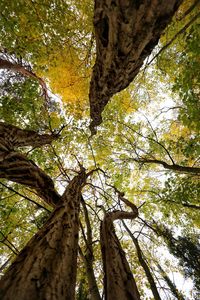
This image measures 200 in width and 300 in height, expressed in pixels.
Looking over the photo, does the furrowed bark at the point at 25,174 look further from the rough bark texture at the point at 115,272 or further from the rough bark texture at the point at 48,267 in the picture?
the rough bark texture at the point at 115,272

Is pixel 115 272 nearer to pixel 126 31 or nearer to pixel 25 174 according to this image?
pixel 25 174

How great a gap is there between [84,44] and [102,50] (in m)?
5.57

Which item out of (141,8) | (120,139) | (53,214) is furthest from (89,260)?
(120,139)

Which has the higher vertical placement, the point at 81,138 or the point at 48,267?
the point at 81,138

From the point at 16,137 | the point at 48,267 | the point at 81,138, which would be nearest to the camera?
the point at 48,267

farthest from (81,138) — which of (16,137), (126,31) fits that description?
(126,31)

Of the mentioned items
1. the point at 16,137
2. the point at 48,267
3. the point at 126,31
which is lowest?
the point at 48,267

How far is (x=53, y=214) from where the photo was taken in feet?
7.97

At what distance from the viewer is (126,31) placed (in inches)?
102

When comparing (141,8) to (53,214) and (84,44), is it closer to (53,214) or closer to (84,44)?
(53,214)

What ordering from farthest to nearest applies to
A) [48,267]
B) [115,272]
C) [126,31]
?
[126,31] < [115,272] < [48,267]

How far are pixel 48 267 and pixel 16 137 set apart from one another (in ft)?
11.6

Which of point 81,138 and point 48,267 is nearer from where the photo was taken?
point 48,267

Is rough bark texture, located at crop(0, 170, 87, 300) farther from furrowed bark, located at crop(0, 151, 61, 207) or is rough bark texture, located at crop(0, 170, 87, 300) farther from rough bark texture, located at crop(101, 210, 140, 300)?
furrowed bark, located at crop(0, 151, 61, 207)
